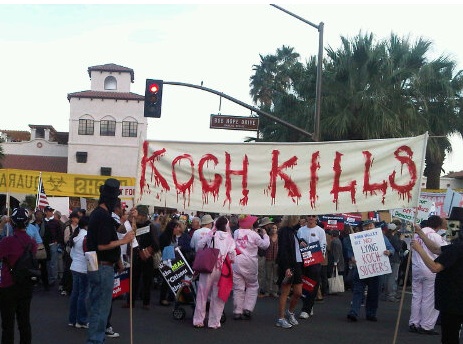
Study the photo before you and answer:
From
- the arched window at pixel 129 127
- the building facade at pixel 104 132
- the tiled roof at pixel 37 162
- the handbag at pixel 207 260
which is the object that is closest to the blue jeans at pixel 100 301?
the handbag at pixel 207 260

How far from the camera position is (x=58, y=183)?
24438 mm

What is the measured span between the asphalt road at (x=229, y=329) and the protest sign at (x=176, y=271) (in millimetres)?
566

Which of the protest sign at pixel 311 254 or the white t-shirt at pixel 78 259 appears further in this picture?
the protest sign at pixel 311 254

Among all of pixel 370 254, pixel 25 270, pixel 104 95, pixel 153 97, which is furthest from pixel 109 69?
pixel 25 270

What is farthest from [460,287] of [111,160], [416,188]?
[111,160]

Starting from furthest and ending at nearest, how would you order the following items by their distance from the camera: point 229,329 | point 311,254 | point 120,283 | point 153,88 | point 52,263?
point 153,88 < point 52,263 < point 311,254 < point 229,329 < point 120,283

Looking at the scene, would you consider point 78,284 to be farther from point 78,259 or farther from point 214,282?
point 214,282

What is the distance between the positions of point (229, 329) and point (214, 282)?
74 centimetres

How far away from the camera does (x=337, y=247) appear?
15.6m

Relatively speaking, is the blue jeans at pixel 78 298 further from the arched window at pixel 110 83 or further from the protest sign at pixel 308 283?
the arched window at pixel 110 83

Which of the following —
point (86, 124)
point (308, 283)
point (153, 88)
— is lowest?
point (308, 283)

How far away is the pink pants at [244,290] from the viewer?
36.1ft

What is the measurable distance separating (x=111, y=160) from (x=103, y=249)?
56042 mm

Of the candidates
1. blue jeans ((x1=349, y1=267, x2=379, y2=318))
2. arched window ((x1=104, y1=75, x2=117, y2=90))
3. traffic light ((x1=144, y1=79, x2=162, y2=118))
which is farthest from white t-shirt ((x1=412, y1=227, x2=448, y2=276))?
arched window ((x1=104, y1=75, x2=117, y2=90))
